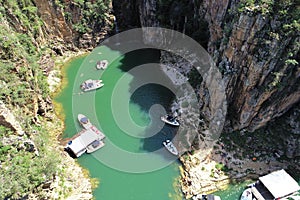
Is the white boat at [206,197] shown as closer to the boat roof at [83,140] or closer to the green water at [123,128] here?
the green water at [123,128]

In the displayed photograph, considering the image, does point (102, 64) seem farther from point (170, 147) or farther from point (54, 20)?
point (170, 147)

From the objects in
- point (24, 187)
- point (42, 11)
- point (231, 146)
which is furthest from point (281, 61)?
point (42, 11)

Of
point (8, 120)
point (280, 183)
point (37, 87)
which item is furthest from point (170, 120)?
point (8, 120)

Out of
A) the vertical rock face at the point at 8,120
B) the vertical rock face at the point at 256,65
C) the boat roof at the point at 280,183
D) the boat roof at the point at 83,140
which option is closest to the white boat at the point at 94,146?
the boat roof at the point at 83,140

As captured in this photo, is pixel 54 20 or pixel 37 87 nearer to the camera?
pixel 37 87

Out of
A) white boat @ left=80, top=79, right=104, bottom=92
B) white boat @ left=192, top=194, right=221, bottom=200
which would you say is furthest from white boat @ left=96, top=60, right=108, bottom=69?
white boat @ left=192, top=194, right=221, bottom=200

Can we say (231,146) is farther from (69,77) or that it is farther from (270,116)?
(69,77)

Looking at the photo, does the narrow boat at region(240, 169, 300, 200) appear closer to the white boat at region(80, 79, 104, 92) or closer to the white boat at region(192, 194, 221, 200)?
the white boat at region(192, 194, 221, 200)
